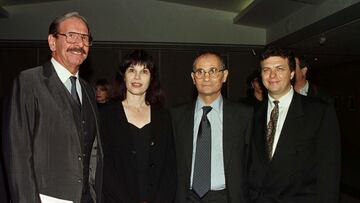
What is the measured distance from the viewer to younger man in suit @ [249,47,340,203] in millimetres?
2059

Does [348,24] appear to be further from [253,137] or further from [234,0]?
[253,137]

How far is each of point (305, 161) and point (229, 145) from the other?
1.52 feet

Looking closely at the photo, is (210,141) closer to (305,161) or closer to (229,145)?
(229,145)

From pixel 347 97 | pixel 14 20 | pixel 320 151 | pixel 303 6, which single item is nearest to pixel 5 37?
pixel 14 20

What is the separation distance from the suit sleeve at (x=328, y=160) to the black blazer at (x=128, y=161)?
0.89 m

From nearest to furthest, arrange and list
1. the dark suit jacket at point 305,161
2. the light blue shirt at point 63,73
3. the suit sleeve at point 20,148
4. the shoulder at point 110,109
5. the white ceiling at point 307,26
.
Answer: the suit sleeve at point 20,148 < the light blue shirt at point 63,73 < the dark suit jacket at point 305,161 < the shoulder at point 110,109 < the white ceiling at point 307,26

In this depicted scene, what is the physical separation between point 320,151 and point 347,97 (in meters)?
9.01

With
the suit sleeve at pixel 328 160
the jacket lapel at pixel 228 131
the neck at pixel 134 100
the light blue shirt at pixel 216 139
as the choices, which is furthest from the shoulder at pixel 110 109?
the suit sleeve at pixel 328 160

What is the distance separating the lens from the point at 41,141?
1.75 metres

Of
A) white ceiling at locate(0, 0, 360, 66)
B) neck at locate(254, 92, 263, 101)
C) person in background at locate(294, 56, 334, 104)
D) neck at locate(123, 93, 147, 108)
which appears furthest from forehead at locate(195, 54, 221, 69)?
white ceiling at locate(0, 0, 360, 66)

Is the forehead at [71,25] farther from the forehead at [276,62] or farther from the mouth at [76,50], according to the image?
the forehead at [276,62]

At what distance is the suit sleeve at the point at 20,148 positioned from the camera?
1616 mm

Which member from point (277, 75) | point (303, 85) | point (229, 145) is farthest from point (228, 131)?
point (303, 85)

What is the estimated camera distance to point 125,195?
2137 millimetres
